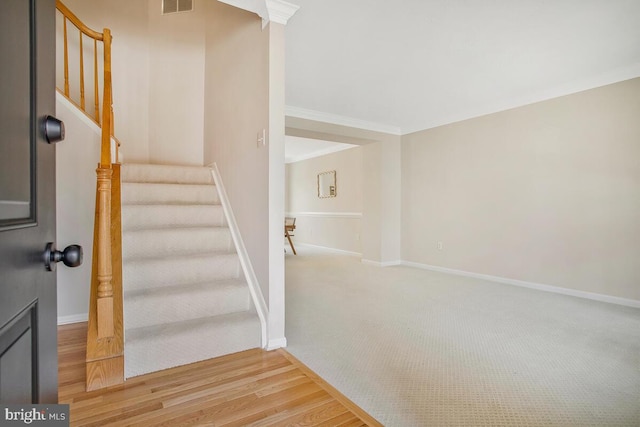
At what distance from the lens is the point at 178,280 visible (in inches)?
87.4

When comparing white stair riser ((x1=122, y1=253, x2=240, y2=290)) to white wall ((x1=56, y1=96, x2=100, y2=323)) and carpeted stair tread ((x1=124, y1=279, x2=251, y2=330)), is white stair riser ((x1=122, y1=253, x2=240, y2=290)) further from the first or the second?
white wall ((x1=56, y1=96, x2=100, y2=323))

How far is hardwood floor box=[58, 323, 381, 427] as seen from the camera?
4.42 feet

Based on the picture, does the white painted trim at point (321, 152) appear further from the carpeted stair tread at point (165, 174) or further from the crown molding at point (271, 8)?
the crown molding at point (271, 8)

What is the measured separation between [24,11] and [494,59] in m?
3.33

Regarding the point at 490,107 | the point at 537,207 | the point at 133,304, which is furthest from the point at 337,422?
the point at 490,107

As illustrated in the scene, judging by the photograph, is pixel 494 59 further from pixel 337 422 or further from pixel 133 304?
pixel 133 304

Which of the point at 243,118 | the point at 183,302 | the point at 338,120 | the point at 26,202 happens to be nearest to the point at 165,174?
the point at 243,118

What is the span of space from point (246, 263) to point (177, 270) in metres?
0.47

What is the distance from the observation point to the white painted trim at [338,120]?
4.34 meters

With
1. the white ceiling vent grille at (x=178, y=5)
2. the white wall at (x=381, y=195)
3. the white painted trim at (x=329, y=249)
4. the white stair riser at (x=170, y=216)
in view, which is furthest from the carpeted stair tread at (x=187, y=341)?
the white painted trim at (x=329, y=249)

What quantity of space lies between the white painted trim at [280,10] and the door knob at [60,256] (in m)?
1.94

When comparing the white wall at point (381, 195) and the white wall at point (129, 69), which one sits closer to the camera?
the white wall at point (129, 69)

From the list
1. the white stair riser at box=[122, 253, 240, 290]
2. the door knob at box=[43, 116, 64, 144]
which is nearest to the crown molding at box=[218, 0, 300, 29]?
the white stair riser at box=[122, 253, 240, 290]

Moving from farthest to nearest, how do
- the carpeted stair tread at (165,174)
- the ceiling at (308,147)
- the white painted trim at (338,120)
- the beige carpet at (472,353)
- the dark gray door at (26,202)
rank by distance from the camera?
the ceiling at (308,147)
the white painted trim at (338,120)
the carpeted stair tread at (165,174)
the beige carpet at (472,353)
the dark gray door at (26,202)
